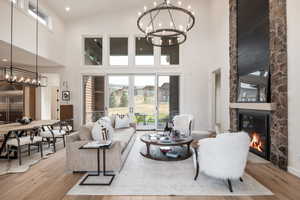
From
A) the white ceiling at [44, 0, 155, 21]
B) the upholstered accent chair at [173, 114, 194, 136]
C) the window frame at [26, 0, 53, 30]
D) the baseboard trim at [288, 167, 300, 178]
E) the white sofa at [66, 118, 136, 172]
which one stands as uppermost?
the white ceiling at [44, 0, 155, 21]

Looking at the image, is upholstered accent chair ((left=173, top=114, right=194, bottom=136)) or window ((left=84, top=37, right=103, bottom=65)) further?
window ((left=84, top=37, right=103, bottom=65))

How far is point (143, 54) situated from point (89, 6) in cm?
270

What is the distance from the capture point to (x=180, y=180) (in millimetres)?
2820

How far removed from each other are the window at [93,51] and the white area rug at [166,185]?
5.34 m

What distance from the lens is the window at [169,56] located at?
7.23 metres

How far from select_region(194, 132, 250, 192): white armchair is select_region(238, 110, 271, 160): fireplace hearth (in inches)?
67.9

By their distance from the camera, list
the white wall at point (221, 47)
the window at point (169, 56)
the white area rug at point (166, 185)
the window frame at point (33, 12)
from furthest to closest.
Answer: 1. the window at point (169, 56)
2. the white wall at point (221, 47)
3. the window frame at point (33, 12)
4. the white area rug at point (166, 185)

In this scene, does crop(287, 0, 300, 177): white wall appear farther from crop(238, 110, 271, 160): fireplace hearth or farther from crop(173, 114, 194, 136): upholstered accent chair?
crop(173, 114, 194, 136): upholstered accent chair

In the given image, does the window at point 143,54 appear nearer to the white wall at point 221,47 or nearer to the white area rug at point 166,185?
the white wall at point 221,47

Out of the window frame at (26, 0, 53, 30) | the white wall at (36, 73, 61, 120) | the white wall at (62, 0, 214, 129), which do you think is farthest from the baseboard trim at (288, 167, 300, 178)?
the white wall at (36, 73, 61, 120)

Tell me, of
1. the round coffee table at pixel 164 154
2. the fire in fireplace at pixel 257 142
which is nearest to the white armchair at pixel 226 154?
the round coffee table at pixel 164 154

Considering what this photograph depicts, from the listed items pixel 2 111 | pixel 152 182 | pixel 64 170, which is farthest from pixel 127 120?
pixel 2 111

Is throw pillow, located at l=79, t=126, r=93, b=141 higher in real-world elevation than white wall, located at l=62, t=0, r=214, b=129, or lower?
lower

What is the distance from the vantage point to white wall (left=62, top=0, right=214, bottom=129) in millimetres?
7062
